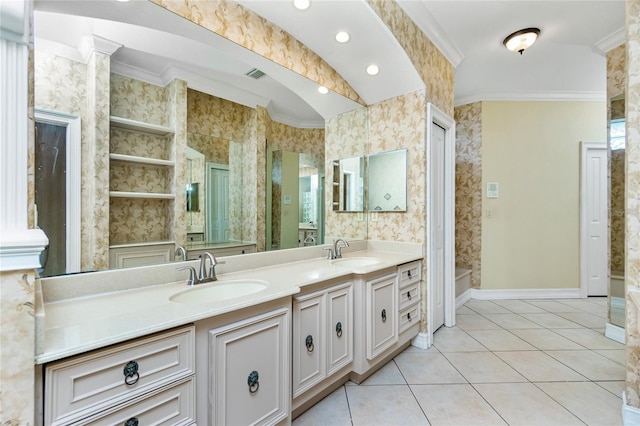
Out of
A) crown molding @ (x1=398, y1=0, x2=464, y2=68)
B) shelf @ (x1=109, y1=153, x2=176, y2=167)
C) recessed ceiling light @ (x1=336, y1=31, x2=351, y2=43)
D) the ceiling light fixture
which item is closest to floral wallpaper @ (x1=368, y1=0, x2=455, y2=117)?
crown molding @ (x1=398, y1=0, x2=464, y2=68)

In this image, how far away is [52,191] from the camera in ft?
3.77

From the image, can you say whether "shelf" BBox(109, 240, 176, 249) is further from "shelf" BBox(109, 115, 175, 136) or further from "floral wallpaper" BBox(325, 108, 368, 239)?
"floral wallpaper" BBox(325, 108, 368, 239)

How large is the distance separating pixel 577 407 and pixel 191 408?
2143mm

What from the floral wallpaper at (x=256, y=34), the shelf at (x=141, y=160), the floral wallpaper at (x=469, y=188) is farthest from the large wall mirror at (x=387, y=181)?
the floral wallpaper at (x=469, y=188)

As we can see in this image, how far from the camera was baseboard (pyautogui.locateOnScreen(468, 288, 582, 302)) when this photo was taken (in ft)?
12.3

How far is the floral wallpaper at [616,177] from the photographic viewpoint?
2623 mm

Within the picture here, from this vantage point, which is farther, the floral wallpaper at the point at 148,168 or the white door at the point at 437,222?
the white door at the point at 437,222

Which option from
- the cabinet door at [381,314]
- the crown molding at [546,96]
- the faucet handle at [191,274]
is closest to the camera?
the faucet handle at [191,274]

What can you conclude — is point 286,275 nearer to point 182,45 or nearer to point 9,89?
point 9,89

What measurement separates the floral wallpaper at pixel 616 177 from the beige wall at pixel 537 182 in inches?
39.2

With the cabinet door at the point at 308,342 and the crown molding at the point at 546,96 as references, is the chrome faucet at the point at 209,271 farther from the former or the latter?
the crown molding at the point at 546,96

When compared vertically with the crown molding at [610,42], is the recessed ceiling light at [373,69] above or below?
below

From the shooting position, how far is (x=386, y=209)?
267cm

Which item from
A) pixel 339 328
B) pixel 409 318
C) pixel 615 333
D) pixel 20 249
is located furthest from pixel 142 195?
pixel 615 333
